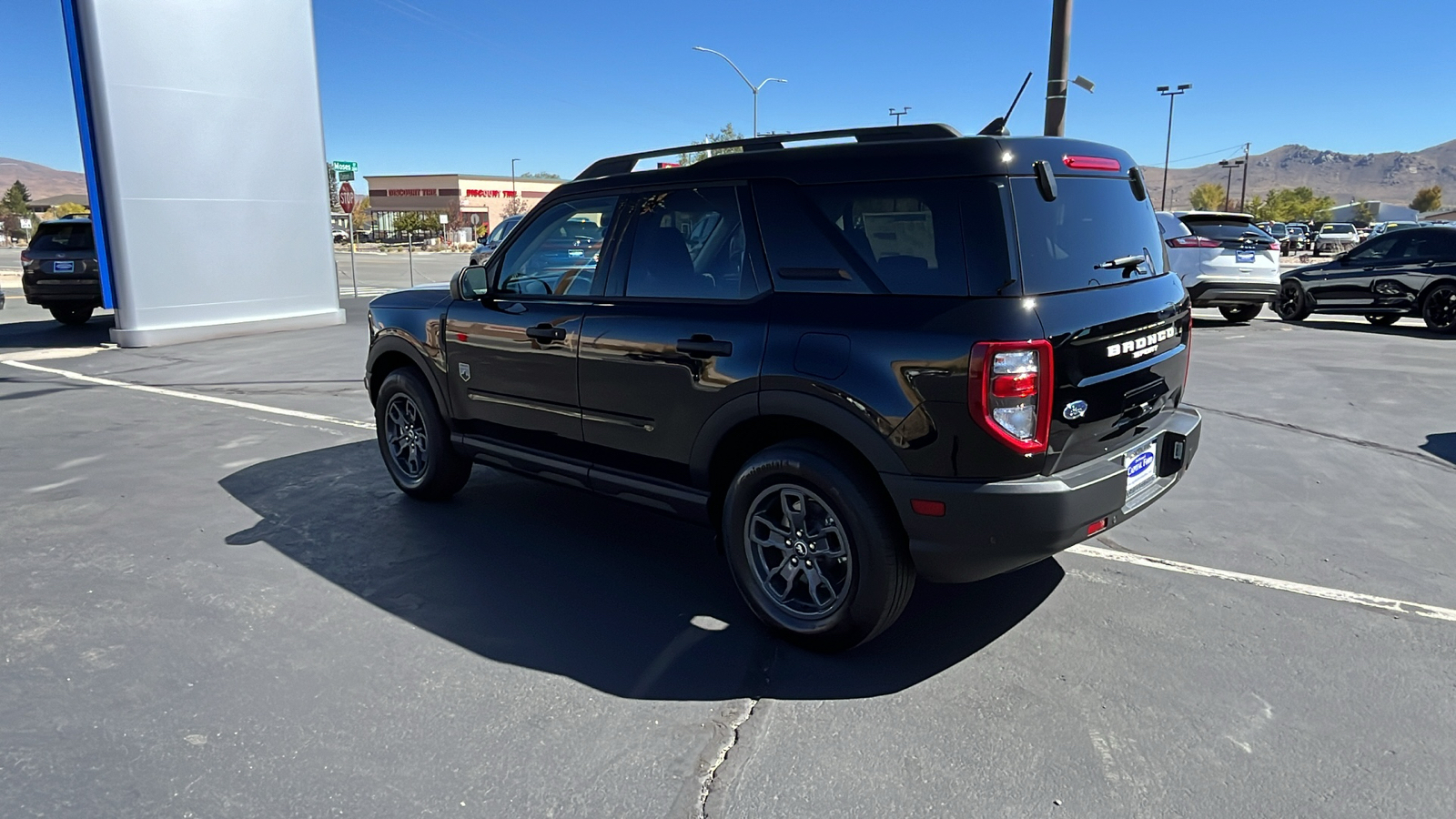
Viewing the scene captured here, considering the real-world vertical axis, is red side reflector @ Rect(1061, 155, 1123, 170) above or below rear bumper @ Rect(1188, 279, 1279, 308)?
above

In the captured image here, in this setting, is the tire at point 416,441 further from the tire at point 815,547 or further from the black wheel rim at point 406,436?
the tire at point 815,547

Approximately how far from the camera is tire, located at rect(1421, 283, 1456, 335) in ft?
42.9

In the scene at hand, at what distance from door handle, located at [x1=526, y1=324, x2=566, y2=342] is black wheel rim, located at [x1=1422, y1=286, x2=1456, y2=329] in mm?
14032

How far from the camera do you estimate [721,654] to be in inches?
142

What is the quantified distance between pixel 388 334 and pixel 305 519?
117cm

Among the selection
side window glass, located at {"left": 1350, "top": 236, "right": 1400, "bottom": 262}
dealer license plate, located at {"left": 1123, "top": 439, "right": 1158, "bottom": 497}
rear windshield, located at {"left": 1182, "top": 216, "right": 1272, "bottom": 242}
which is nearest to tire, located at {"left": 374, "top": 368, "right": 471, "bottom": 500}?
dealer license plate, located at {"left": 1123, "top": 439, "right": 1158, "bottom": 497}

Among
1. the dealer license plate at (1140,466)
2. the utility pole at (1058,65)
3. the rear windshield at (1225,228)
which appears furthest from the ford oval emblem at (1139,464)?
the rear windshield at (1225,228)

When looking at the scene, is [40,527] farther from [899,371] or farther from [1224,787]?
[1224,787]

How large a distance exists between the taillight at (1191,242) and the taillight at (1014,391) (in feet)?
38.0

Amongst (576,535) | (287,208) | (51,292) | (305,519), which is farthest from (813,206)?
(51,292)

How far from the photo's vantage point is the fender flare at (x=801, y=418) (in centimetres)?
323

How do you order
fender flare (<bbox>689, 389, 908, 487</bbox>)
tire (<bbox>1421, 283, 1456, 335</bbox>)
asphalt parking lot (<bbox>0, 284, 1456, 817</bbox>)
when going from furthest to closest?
tire (<bbox>1421, 283, 1456, 335</bbox>) < fender flare (<bbox>689, 389, 908, 487</bbox>) < asphalt parking lot (<bbox>0, 284, 1456, 817</bbox>)

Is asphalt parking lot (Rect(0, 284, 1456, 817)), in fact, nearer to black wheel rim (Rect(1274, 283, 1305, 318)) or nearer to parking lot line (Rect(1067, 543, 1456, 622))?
parking lot line (Rect(1067, 543, 1456, 622))

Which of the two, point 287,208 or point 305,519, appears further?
point 287,208
